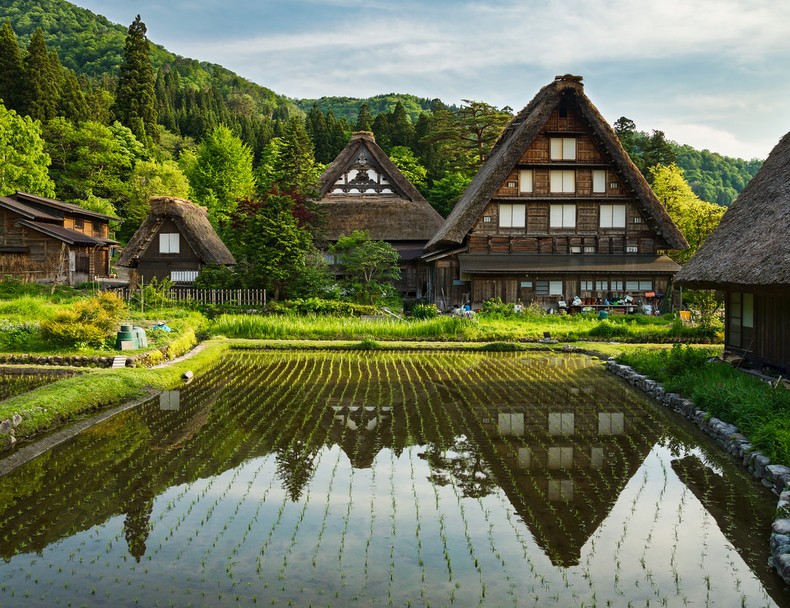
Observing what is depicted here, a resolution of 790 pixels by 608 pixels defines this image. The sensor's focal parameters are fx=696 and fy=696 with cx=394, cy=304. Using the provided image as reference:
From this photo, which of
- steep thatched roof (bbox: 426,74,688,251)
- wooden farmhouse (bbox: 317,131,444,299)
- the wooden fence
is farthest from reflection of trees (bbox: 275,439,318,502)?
wooden farmhouse (bbox: 317,131,444,299)

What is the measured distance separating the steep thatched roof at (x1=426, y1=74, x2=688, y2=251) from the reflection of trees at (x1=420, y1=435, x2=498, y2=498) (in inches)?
762

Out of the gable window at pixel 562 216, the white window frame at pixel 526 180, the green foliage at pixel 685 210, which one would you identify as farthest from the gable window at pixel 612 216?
the green foliage at pixel 685 210

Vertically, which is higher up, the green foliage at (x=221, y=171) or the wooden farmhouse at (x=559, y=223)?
the green foliage at (x=221, y=171)

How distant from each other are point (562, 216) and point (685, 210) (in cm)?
1023

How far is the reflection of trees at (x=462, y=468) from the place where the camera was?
726 cm

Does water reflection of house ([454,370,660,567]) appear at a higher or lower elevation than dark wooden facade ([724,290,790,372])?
lower

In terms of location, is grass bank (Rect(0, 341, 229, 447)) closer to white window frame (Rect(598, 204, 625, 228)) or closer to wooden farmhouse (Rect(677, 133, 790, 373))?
wooden farmhouse (Rect(677, 133, 790, 373))

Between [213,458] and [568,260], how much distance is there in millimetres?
22328

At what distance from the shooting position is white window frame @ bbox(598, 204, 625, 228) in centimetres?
2916

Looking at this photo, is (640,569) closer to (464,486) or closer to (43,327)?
(464,486)

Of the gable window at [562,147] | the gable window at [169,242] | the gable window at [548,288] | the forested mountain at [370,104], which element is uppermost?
the forested mountain at [370,104]

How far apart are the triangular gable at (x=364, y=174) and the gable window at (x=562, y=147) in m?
9.64

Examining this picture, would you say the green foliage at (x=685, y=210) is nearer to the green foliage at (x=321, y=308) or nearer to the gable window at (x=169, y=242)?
the green foliage at (x=321, y=308)

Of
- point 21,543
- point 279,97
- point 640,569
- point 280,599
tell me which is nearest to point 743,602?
point 640,569
